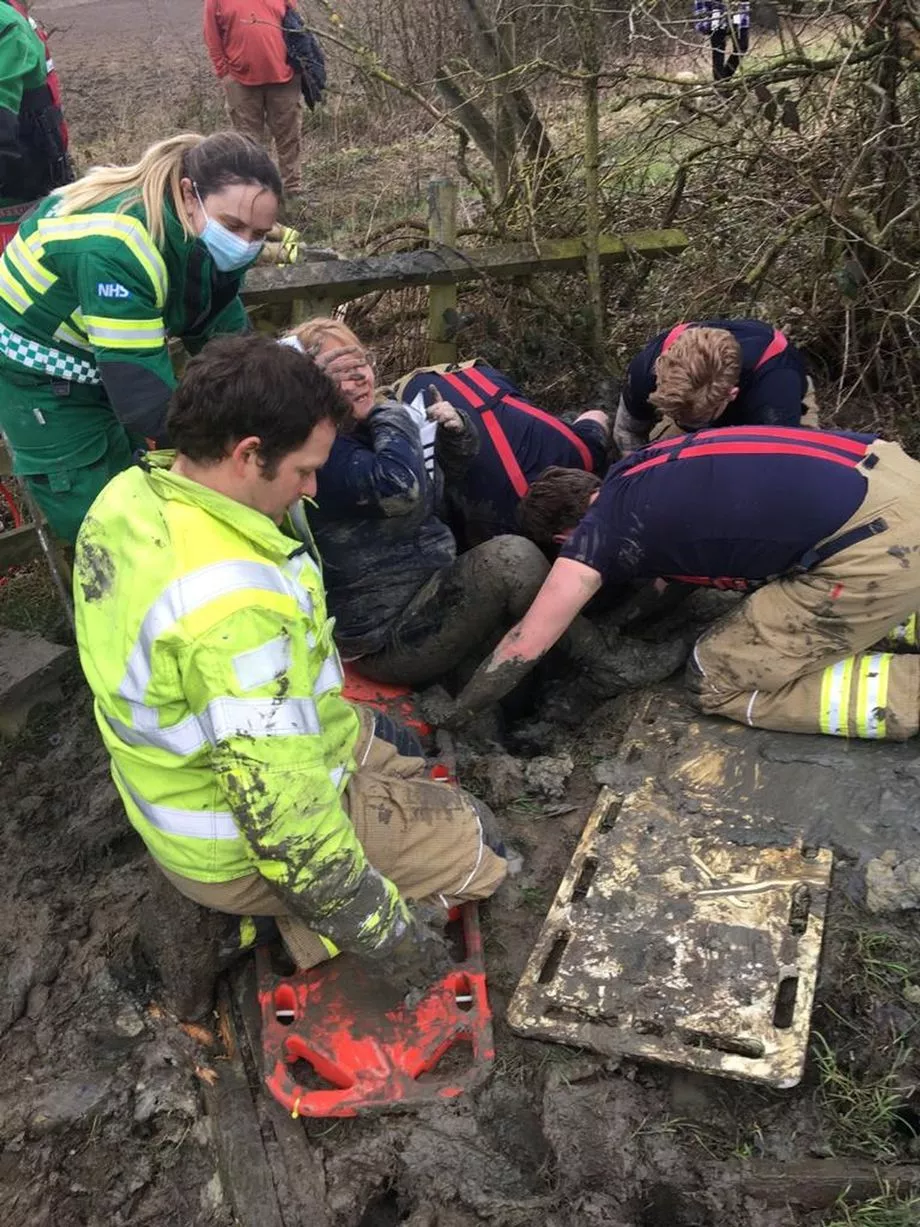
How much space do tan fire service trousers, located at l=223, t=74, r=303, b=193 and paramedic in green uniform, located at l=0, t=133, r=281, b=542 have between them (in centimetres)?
520

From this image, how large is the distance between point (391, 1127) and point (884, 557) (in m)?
2.21

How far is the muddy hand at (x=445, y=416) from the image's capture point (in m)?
3.52

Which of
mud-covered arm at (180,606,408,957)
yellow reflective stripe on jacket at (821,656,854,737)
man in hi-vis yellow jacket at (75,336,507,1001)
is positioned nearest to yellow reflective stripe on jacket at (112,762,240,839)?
man in hi-vis yellow jacket at (75,336,507,1001)

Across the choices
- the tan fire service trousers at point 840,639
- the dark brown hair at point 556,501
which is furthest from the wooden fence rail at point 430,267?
the tan fire service trousers at point 840,639

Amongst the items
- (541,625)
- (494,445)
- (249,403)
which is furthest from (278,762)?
(494,445)

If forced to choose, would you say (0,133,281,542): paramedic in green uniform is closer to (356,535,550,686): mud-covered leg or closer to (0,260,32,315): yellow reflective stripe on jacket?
(0,260,32,315): yellow reflective stripe on jacket

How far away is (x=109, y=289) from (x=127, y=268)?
8 centimetres

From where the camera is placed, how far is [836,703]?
309cm

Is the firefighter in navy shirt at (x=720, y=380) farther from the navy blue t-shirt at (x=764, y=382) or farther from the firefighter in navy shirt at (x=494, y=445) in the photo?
the firefighter in navy shirt at (x=494, y=445)

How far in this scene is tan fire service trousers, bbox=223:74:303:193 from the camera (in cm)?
742

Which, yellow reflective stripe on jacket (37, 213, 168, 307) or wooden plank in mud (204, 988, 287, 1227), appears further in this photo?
yellow reflective stripe on jacket (37, 213, 168, 307)

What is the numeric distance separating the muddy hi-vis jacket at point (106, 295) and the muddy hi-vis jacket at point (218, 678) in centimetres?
95

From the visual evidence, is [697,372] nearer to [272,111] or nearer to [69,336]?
[69,336]

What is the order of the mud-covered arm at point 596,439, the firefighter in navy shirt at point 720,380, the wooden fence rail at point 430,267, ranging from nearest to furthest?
the firefighter in navy shirt at point 720,380 < the mud-covered arm at point 596,439 < the wooden fence rail at point 430,267
